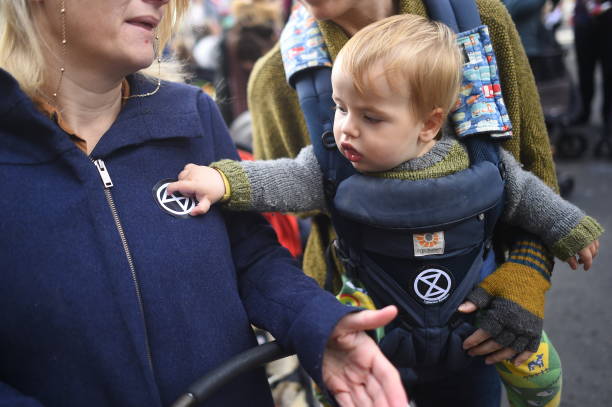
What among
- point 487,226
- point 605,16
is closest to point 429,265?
point 487,226

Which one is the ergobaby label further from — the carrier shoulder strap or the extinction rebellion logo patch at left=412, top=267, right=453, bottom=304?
the carrier shoulder strap

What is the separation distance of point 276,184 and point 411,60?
457mm

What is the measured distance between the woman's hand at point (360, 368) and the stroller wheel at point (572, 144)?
221 inches

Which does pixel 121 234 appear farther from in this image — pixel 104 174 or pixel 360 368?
pixel 360 368

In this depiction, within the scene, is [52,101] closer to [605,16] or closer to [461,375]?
[461,375]

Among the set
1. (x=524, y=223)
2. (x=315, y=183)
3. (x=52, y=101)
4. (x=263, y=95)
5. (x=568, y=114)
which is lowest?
(x=568, y=114)

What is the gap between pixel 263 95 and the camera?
1.85 metres

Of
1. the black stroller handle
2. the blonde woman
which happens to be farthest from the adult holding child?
the black stroller handle

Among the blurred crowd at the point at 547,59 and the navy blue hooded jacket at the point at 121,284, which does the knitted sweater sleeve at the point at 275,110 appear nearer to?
the navy blue hooded jacket at the point at 121,284

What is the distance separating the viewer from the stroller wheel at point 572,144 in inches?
243

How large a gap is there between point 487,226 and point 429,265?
20cm

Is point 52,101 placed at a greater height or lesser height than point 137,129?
greater

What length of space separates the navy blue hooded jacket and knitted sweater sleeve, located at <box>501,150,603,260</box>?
1.93ft

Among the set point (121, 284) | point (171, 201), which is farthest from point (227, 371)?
point (171, 201)
